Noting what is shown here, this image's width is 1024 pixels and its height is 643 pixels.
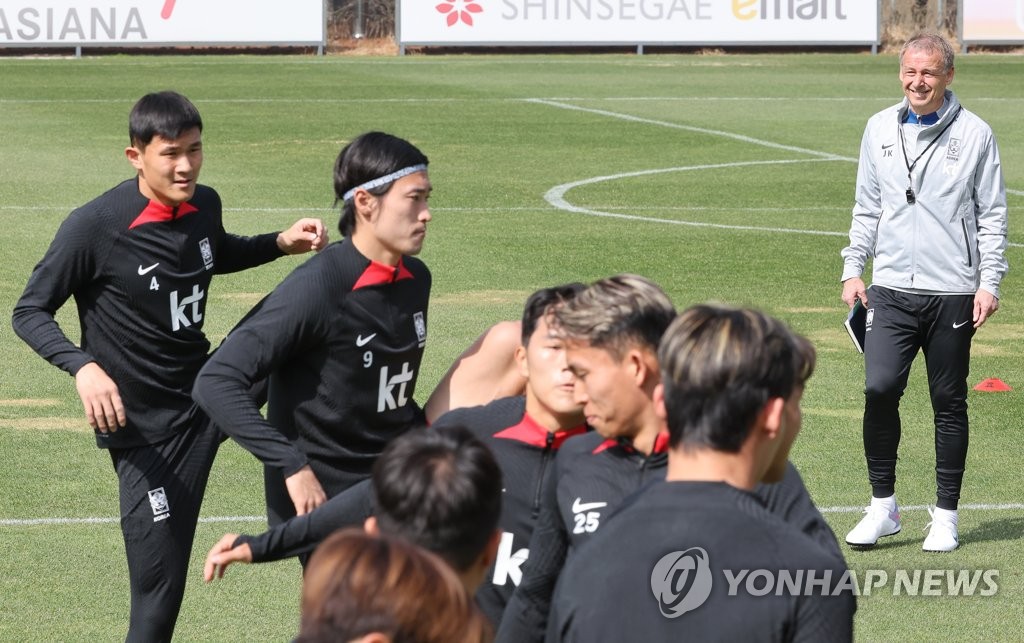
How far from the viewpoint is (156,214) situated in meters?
6.06

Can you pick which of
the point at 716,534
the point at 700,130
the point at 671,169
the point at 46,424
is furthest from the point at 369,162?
the point at 700,130

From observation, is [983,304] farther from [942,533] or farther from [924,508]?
[924,508]

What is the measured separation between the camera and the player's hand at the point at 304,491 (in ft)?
16.0

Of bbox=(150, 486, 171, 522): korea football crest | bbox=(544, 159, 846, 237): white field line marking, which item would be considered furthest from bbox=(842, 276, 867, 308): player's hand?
bbox=(544, 159, 846, 237): white field line marking

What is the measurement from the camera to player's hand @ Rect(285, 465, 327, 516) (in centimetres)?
488

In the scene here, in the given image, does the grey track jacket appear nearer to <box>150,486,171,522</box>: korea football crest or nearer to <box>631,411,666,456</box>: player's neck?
<box>150,486,171,522</box>: korea football crest

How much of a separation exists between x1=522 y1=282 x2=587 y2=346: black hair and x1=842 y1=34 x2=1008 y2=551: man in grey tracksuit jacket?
3.54 meters

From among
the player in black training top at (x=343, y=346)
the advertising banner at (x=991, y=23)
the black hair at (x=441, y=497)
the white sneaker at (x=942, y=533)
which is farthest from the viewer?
the advertising banner at (x=991, y=23)

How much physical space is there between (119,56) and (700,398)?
36.4 metres

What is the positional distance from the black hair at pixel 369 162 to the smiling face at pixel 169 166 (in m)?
0.92

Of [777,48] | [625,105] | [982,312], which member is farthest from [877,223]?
[777,48]

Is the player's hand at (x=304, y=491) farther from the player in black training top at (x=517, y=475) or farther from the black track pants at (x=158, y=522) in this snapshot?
the black track pants at (x=158, y=522)

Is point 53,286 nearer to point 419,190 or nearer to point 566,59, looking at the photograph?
point 419,190


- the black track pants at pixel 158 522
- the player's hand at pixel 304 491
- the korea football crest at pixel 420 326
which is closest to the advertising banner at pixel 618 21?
the black track pants at pixel 158 522
